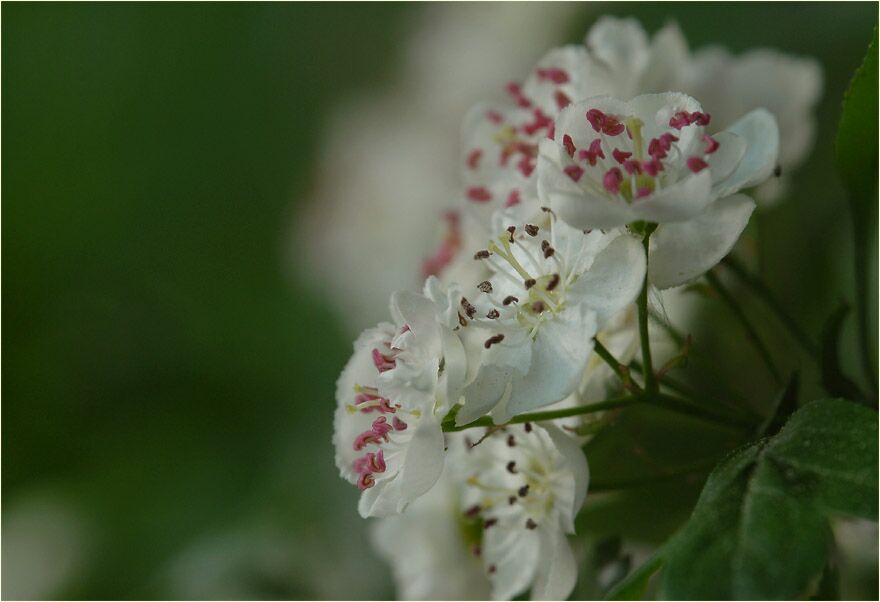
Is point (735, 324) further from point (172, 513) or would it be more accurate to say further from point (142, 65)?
point (142, 65)

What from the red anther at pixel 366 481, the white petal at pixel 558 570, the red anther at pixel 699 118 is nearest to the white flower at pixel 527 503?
the white petal at pixel 558 570

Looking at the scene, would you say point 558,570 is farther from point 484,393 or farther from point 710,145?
point 710,145

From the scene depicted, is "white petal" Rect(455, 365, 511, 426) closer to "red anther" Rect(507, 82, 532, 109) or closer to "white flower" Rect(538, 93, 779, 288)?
"white flower" Rect(538, 93, 779, 288)

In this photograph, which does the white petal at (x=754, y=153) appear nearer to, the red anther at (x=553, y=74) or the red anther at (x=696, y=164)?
the red anther at (x=696, y=164)

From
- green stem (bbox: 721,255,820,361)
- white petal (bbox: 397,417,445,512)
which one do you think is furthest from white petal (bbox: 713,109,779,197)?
white petal (bbox: 397,417,445,512)

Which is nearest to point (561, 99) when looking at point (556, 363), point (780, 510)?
point (556, 363)
